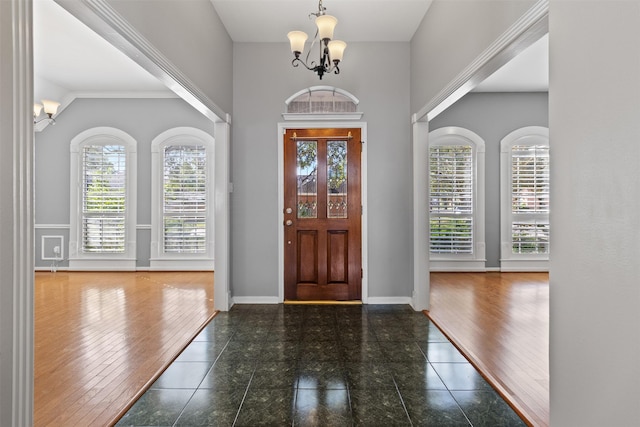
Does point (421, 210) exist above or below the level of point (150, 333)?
above

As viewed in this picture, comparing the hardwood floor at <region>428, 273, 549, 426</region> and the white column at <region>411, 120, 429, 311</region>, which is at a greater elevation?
the white column at <region>411, 120, 429, 311</region>

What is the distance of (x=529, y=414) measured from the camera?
217cm

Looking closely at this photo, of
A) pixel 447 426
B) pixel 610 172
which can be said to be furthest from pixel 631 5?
pixel 447 426

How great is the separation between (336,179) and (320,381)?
2684 mm

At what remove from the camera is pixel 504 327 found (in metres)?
3.71

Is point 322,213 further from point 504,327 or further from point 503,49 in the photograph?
point 503,49

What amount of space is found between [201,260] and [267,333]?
3.62 metres

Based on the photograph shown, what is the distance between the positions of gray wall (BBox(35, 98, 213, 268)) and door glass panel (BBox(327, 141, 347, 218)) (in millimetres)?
3158

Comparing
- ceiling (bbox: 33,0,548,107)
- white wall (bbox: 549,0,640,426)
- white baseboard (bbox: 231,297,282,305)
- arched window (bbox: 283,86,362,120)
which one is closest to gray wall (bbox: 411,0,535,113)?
ceiling (bbox: 33,0,548,107)

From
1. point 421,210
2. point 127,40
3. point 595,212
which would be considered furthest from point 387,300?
point 127,40

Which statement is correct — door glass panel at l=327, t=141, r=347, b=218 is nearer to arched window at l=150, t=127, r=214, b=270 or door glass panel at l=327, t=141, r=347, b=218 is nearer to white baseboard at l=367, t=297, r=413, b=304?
white baseboard at l=367, t=297, r=413, b=304

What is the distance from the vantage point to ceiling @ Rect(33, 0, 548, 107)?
3885 millimetres

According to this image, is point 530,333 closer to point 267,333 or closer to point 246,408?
point 267,333

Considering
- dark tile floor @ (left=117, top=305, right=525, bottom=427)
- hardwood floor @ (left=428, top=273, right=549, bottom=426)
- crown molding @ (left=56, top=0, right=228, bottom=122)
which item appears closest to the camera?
crown molding @ (left=56, top=0, right=228, bottom=122)
